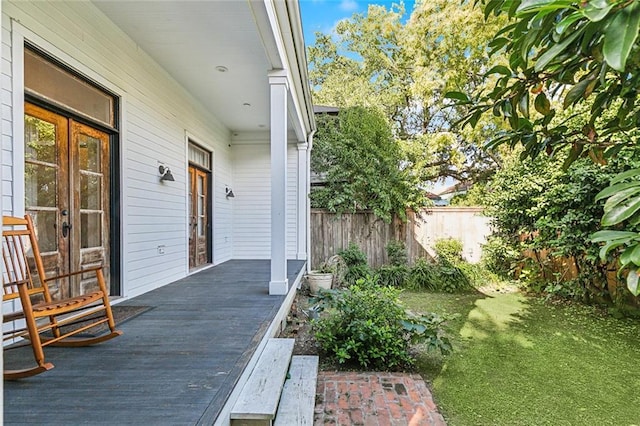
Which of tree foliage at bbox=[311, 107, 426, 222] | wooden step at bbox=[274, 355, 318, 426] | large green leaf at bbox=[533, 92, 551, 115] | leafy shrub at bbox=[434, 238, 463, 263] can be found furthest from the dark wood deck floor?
leafy shrub at bbox=[434, 238, 463, 263]

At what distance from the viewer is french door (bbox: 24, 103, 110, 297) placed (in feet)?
9.17

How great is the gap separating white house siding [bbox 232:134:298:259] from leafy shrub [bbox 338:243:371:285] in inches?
68.3

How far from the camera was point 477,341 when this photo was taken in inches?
150

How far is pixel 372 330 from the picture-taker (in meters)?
3.14

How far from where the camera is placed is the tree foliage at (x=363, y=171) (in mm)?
7266

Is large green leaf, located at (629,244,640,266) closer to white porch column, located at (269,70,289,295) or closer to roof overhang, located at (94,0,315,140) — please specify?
roof overhang, located at (94,0,315,140)

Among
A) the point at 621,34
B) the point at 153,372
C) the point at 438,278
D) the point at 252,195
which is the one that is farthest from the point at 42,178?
the point at 438,278

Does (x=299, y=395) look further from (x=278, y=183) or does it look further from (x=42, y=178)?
(x=42, y=178)

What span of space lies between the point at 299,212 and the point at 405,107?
297 inches

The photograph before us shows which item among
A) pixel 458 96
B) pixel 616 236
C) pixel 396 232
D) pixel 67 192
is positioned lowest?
pixel 396 232

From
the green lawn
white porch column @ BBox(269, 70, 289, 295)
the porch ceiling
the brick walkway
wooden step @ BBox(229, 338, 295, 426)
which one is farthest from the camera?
white porch column @ BBox(269, 70, 289, 295)

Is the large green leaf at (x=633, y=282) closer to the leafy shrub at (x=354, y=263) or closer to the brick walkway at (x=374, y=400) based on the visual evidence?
the brick walkway at (x=374, y=400)

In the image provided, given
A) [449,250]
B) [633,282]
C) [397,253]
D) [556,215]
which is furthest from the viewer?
[397,253]

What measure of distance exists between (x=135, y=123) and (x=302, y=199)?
139 inches
